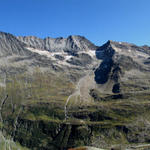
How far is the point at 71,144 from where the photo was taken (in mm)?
191500

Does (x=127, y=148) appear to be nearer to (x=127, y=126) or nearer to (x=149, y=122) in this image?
(x=127, y=126)

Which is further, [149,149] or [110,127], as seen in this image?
[110,127]

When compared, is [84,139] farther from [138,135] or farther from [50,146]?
[138,135]

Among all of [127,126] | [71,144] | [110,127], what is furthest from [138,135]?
[71,144]

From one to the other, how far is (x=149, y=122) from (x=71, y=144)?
284 ft

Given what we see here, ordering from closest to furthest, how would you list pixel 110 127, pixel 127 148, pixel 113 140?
pixel 127 148 → pixel 113 140 → pixel 110 127

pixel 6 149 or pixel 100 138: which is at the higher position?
pixel 100 138

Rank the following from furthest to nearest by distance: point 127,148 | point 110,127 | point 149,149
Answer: point 110,127 < point 127,148 < point 149,149

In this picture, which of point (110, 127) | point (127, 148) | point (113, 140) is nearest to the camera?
point (127, 148)

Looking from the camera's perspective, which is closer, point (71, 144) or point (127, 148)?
point (127, 148)

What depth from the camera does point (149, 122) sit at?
19875 cm

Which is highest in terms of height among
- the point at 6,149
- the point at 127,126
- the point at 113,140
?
the point at 127,126

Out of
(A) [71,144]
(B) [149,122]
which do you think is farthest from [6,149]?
(B) [149,122]

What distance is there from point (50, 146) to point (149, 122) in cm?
10923
